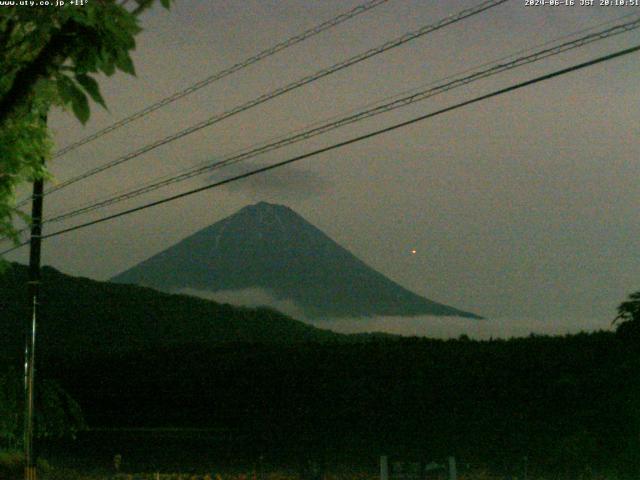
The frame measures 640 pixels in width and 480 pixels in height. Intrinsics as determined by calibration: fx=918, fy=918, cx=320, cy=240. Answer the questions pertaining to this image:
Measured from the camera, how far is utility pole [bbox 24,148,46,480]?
1895 centimetres

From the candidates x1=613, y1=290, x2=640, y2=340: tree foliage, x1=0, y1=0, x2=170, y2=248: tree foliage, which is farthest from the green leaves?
x1=613, y1=290, x2=640, y2=340: tree foliage

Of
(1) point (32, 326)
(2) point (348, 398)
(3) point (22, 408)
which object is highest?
(1) point (32, 326)

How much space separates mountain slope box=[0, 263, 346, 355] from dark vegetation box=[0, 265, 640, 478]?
21534 millimetres

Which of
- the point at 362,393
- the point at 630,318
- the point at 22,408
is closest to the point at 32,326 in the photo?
the point at 22,408

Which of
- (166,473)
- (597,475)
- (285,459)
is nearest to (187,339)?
(285,459)

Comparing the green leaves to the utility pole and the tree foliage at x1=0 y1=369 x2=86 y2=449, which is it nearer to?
the utility pole

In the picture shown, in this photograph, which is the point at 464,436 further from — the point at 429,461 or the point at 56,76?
the point at 56,76

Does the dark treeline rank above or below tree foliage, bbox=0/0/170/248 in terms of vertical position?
below

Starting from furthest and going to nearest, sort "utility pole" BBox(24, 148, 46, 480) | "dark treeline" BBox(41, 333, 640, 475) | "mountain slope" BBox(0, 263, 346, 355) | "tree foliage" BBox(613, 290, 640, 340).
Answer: "mountain slope" BBox(0, 263, 346, 355)
"dark treeline" BBox(41, 333, 640, 475)
"utility pole" BBox(24, 148, 46, 480)
"tree foliage" BBox(613, 290, 640, 340)

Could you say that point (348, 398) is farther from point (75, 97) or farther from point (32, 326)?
point (75, 97)

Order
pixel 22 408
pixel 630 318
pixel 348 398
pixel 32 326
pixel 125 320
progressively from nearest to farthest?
1. pixel 630 318
2. pixel 32 326
3. pixel 22 408
4. pixel 348 398
5. pixel 125 320

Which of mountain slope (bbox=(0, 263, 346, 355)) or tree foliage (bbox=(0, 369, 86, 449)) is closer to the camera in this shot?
tree foliage (bbox=(0, 369, 86, 449))

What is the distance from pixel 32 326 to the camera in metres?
19.3

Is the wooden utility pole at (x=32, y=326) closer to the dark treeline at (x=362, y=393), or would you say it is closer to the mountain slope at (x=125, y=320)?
the dark treeline at (x=362, y=393)
